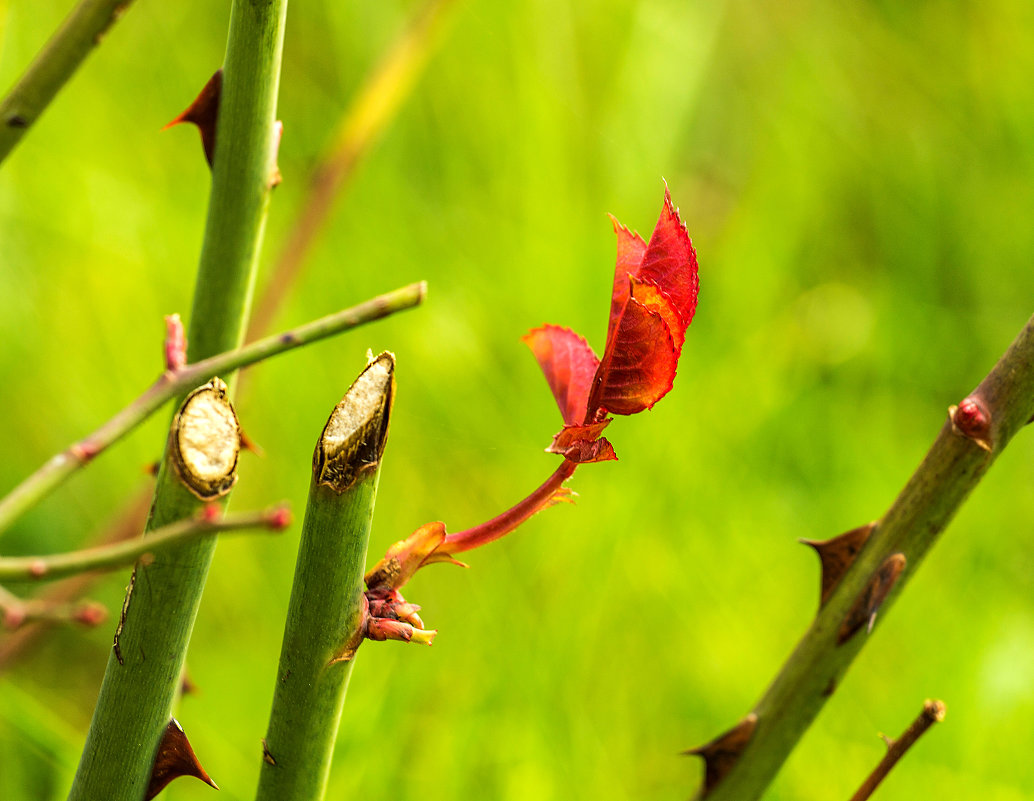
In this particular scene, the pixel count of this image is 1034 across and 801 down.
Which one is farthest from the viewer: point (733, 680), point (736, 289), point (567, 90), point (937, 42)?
point (937, 42)

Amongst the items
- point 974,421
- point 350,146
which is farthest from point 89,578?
point 974,421

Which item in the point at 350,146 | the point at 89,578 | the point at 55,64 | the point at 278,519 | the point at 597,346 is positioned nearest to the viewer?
the point at 278,519

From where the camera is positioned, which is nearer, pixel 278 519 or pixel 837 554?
pixel 278 519

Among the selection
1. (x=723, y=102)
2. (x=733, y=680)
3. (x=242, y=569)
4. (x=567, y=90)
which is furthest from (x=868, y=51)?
(x=242, y=569)

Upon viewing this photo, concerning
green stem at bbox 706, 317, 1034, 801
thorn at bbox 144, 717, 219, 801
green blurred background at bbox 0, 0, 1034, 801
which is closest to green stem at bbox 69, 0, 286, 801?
thorn at bbox 144, 717, 219, 801

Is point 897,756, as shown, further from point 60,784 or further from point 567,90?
point 567,90

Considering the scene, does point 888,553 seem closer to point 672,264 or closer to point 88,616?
point 672,264

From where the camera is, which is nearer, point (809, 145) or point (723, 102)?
point (809, 145)
